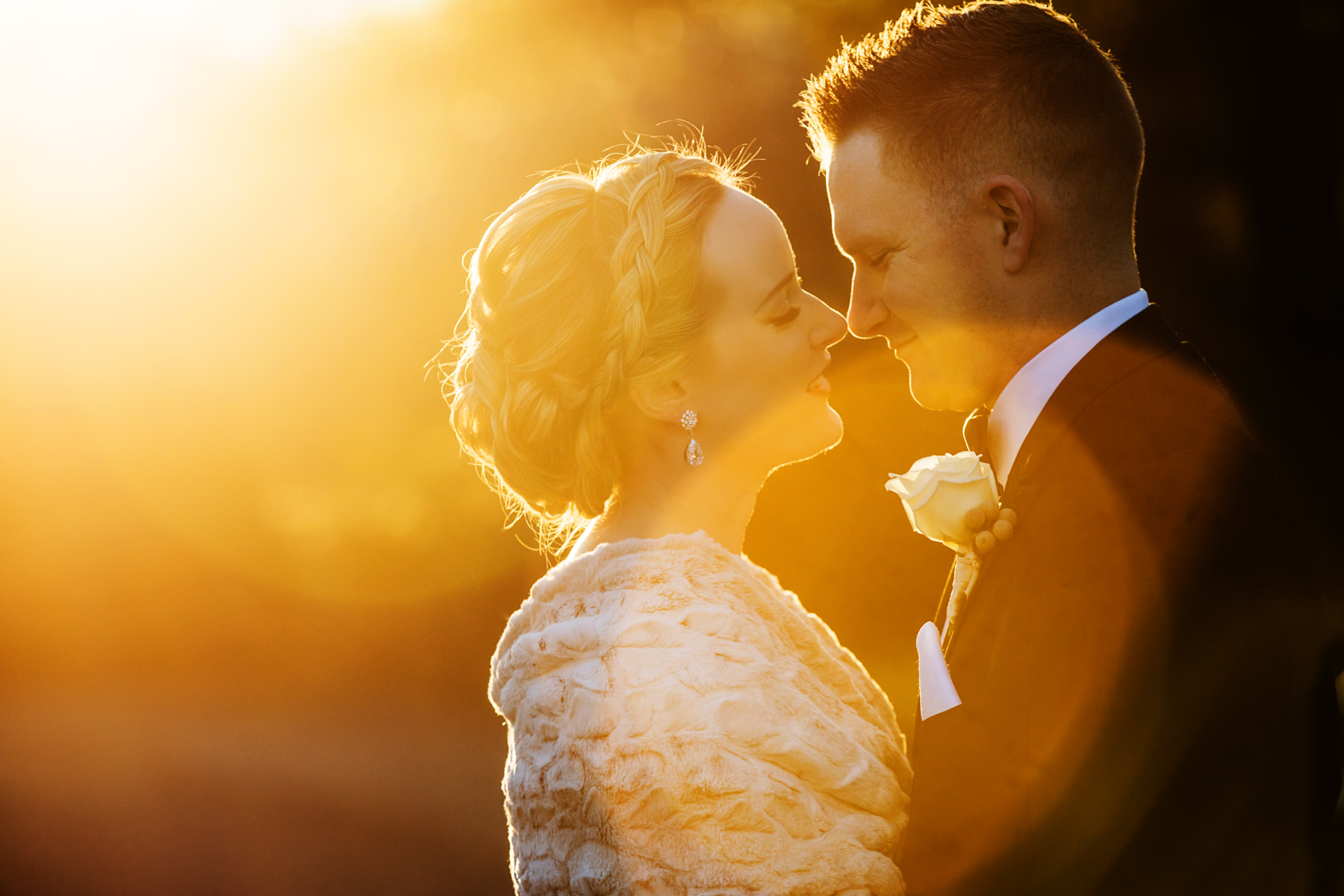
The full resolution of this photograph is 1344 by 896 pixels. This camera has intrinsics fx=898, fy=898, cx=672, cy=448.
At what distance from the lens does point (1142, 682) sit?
1207 mm

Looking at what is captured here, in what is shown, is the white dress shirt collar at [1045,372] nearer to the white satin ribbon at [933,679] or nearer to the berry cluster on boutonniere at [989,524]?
the berry cluster on boutonniere at [989,524]

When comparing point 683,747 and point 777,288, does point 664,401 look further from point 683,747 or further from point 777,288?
point 683,747

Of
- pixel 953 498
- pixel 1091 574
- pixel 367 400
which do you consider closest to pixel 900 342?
pixel 953 498

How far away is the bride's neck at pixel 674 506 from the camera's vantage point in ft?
5.85

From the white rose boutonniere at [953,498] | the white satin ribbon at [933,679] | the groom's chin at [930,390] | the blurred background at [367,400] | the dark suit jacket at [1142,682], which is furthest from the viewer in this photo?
the blurred background at [367,400]

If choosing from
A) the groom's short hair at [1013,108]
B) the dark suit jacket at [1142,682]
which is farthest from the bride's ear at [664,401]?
the dark suit jacket at [1142,682]

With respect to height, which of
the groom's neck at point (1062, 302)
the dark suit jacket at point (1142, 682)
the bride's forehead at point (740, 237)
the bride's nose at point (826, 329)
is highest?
the bride's forehead at point (740, 237)

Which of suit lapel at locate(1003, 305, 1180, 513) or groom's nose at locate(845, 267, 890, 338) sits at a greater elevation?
groom's nose at locate(845, 267, 890, 338)

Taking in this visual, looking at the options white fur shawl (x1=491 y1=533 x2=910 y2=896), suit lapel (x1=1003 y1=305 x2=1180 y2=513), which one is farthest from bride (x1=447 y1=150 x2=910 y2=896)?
suit lapel (x1=1003 y1=305 x2=1180 y2=513)

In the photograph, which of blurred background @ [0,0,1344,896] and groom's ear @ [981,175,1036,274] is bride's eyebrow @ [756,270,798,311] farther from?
blurred background @ [0,0,1344,896]

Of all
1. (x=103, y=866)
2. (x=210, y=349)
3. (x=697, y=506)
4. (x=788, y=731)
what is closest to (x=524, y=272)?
(x=697, y=506)

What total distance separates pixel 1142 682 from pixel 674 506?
897 millimetres

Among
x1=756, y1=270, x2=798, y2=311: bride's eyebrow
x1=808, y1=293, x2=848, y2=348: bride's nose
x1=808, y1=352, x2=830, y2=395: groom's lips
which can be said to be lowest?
x1=808, y1=352, x2=830, y2=395: groom's lips

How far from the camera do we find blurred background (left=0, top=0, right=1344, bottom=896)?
3982mm
